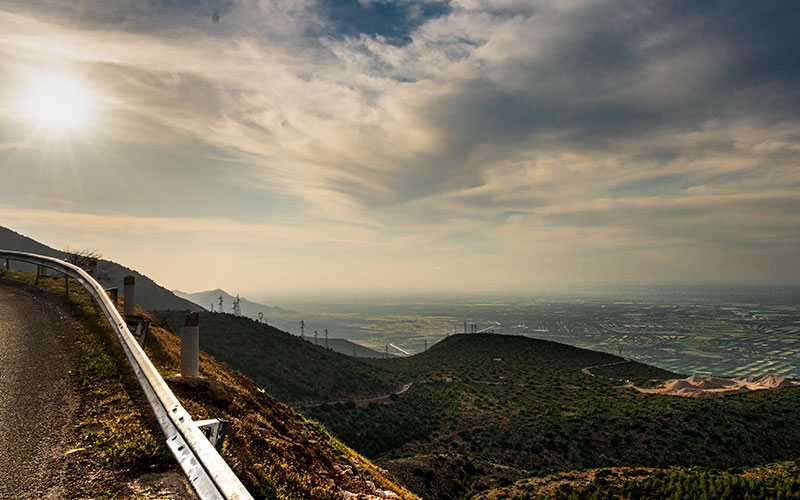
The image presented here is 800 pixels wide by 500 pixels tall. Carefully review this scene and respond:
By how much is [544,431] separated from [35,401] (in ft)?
132

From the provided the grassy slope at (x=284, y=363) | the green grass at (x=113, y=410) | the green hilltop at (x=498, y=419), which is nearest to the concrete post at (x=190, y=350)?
the green grass at (x=113, y=410)

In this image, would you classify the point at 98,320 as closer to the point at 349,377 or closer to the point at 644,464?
the point at 644,464

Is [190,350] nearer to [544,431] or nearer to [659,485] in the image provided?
[659,485]

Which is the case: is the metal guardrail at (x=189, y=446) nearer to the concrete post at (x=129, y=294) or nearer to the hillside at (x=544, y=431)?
the concrete post at (x=129, y=294)

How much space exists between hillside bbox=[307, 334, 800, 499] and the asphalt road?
20.1 m

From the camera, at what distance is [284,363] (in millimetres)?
51594

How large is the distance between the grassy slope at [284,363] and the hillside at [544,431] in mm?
5781

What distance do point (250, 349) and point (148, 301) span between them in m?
132

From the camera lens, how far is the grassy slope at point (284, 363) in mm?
46531

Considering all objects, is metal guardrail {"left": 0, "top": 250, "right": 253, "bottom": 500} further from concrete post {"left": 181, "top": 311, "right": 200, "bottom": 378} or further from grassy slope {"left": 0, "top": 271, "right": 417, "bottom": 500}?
concrete post {"left": 181, "top": 311, "right": 200, "bottom": 378}

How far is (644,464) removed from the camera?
105 ft

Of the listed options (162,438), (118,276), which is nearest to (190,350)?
(162,438)

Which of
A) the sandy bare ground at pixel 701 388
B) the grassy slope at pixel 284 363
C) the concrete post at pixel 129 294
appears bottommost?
the sandy bare ground at pixel 701 388

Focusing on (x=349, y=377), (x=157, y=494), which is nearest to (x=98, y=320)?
(x=157, y=494)
